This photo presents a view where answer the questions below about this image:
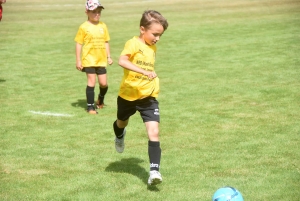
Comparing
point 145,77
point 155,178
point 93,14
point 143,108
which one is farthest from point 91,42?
point 155,178

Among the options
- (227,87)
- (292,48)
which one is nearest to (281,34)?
(292,48)

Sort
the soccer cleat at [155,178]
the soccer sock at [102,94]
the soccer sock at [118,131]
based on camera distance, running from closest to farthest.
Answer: the soccer cleat at [155,178] < the soccer sock at [118,131] < the soccer sock at [102,94]

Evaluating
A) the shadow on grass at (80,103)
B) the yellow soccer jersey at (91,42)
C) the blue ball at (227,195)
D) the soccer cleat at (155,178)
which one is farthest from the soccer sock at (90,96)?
the blue ball at (227,195)

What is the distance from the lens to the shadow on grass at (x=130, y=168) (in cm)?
688

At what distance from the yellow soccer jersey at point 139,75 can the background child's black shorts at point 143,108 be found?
8 centimetres

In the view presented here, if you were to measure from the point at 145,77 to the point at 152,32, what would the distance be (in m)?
0.59

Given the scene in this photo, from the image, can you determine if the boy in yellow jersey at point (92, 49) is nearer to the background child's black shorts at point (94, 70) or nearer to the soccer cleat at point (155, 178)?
the background child's black shorts at point (94, 70)

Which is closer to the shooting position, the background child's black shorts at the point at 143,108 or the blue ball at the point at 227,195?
the blue ball at the point at 227,195

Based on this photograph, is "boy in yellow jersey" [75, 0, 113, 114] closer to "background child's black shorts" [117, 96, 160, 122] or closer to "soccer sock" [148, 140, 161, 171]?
"background child's black shorts" [117, 96, 160, 122]

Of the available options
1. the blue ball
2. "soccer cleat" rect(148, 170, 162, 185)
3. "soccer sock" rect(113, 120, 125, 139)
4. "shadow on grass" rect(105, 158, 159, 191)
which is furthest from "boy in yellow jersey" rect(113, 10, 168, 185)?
the blue ball

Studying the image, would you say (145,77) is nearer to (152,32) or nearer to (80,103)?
(152,32)

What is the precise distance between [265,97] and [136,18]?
67.6 ft

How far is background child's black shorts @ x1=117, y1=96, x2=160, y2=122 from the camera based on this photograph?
6552 mm

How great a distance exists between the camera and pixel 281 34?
72.4 feet
